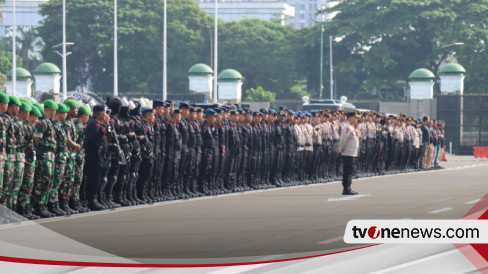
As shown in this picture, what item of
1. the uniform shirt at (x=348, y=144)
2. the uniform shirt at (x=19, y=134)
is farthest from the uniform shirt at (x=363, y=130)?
the uniform shirt at (x=19, y=134)

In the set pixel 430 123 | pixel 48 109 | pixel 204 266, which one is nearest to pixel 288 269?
pixel 204 266

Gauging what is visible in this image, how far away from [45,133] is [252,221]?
3097mm

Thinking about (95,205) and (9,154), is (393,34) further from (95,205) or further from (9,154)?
(9,154)

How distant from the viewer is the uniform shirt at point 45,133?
14789 mm

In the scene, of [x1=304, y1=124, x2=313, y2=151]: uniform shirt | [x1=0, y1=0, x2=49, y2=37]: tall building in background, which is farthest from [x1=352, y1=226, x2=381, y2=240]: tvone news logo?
[x1=0, y1=0, x2=49, y2=37]: tall building in background

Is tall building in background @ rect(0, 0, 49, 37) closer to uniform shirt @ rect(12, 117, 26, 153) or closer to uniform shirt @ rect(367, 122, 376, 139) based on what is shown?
uniform shirt @ rect(367, 122, 376, 139)

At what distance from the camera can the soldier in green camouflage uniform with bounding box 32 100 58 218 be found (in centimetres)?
1482

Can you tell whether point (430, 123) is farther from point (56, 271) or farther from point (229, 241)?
point (56, 271)

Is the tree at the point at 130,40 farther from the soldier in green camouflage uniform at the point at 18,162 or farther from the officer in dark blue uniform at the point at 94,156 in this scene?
the soldier in green camouflage uniform at the point at 18,162

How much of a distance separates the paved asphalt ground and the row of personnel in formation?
56 centimetres

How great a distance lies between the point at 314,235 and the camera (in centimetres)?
1287

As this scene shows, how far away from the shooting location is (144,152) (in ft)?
59.1

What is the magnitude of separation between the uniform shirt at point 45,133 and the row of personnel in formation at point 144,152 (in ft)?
0.04

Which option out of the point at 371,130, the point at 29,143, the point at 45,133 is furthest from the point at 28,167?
the point at 371,130
